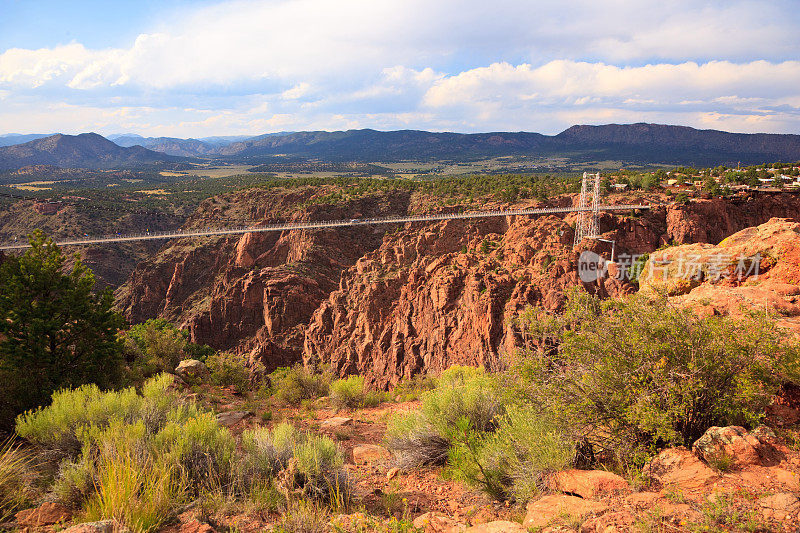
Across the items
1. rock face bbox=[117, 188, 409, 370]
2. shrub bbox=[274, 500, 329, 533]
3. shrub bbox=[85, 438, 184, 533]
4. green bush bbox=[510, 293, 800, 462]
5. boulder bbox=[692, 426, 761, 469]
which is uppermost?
green bush bbox=[510, 293, 800, 462]

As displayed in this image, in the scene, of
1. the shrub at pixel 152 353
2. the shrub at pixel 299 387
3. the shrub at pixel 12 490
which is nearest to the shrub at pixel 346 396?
the shrub at pixel 299 387

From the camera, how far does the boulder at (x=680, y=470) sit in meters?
5.73

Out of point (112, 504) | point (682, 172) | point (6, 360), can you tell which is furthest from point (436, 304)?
point (682, 172)

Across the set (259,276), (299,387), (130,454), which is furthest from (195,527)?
(259,276)

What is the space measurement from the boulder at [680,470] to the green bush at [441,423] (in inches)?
133

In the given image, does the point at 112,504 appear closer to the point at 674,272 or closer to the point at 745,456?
the point at 745,456

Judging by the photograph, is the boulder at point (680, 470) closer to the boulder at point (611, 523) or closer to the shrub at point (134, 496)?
the boulder at point (611, 523)

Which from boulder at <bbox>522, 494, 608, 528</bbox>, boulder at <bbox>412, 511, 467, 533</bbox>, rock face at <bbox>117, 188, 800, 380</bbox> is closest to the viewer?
boulder at <bbox>522, 494, 608, 528</bbox>

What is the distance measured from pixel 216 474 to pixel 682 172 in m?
66.5

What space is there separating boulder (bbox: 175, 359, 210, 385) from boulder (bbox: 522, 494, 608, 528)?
Result: 17.9 metres

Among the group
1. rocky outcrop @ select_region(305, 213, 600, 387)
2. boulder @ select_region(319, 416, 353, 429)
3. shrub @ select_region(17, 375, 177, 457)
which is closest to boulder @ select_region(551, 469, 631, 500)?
shrub @ select_region(17, 375, 177, 457)

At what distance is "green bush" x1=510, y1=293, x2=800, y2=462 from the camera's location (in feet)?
21.0

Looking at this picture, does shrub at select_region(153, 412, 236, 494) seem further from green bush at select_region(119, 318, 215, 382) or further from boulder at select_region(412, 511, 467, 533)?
green bush at select_region(119, 318, 215, 382)

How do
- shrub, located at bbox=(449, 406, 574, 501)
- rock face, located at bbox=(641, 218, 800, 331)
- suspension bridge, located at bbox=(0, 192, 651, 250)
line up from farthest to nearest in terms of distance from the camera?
suspension bridge, located at bbox=(0, 192, 651, 250) → rock face, located at bbox=(641, 218, 800, 331) → shrub, located at bbox=(449, 406, 574, 501)
